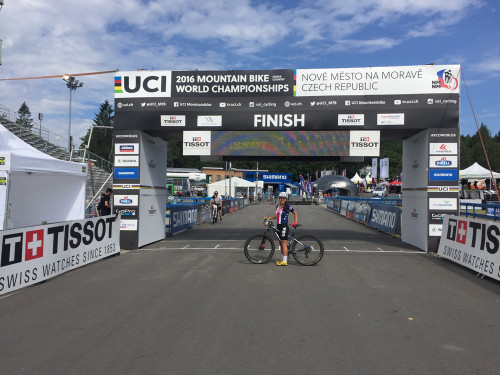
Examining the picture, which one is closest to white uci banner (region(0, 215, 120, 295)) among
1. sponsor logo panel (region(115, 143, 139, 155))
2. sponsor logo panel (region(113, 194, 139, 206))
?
sponsor logo panel (region(113, 194, 139, 206))

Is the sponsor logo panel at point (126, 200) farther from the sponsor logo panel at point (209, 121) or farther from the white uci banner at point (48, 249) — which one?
the sponsor logo panel at point (209, 121)

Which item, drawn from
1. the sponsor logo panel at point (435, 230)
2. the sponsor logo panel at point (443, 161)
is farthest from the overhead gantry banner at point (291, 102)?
the sponsor logo panel at point (435, 230)

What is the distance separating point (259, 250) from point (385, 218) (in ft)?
31.4

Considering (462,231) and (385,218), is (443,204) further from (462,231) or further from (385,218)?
(385,218)

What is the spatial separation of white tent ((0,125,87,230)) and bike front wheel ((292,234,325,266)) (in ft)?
24.2

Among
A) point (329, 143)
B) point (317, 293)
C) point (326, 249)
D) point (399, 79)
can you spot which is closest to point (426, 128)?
point (399, 79)

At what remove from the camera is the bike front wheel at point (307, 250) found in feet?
30.9

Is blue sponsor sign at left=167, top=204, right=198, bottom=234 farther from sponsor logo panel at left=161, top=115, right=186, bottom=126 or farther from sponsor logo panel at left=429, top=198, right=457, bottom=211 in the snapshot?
sponsor logo panel at left=429, top=198, right=457, bottom=211

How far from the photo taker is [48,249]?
788 cm

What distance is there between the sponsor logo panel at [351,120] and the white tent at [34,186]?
28.1 ft

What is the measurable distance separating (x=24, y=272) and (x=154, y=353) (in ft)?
14.0

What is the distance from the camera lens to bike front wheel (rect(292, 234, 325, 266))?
942 centimetres

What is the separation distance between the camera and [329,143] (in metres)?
12.0

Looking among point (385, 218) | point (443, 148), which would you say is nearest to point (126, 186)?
point (443, 148)
